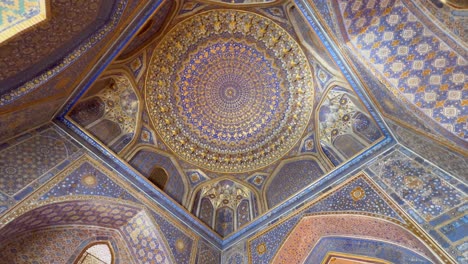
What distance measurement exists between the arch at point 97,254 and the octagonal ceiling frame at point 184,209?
4.79 feet

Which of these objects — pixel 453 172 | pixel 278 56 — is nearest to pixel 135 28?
pixel 278 56

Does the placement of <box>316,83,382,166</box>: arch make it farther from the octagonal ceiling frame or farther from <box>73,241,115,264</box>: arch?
<box>73,241,115,264</box>: arch

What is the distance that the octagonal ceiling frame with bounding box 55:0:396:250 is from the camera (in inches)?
206

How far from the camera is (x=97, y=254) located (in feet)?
20.0

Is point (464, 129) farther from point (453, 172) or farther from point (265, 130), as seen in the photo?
point (265, 130)

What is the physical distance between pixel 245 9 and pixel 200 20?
1127 mm

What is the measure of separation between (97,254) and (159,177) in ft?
7.08

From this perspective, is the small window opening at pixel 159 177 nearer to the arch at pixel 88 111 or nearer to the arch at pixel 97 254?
A: the arch at pixel 97 254

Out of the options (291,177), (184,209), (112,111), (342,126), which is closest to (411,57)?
(342,126)

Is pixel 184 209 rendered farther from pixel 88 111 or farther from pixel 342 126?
pixel 342 126

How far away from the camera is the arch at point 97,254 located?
589 centimetres

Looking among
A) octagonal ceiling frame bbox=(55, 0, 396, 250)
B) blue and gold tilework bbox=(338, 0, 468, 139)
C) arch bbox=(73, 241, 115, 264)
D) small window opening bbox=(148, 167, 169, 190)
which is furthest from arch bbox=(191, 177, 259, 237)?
blue and gold tilework bbox=(338, 0, 468, 139)

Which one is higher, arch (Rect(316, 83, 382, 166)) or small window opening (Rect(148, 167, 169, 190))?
arch (Rect(316, 83, 382, 166))

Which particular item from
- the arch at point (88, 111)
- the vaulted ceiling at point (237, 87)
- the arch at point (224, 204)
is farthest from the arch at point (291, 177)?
the arch at point (88, 111)
